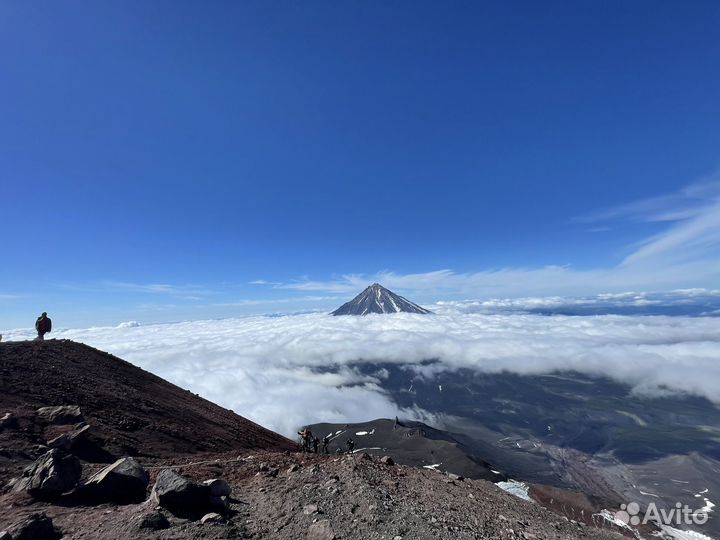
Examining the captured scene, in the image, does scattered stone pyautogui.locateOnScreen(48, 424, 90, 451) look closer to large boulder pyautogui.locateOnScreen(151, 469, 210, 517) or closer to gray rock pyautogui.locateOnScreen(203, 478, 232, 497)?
large boulder pyautogui.locateOnScreen(151, 469, 210, 517)

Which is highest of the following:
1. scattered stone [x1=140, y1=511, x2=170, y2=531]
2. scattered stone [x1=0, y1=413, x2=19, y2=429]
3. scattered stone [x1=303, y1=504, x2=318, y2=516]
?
scattered stone [x1=0, y1=413, x2=19, y2=429]

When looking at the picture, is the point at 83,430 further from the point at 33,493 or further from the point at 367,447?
the point at 367,447

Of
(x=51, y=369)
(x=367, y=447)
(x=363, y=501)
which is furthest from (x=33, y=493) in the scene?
(x=367, y=447)

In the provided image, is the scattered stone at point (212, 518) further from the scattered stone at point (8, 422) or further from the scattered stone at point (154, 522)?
the scattered stone at point (8, 422)

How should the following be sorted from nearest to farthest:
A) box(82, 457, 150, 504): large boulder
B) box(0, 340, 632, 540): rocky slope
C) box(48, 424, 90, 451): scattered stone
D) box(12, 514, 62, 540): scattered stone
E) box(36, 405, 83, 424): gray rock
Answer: box(12, 514, 62, 540): scattered stone → box(0, 340, 632, 540): rocky slope → box(82, 457, 150, 504): large boulder → box(48, 424, 90, 451): scattered stone → box(36, 405, 83, 424): gray rock

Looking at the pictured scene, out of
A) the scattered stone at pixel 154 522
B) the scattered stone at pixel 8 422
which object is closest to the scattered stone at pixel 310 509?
the scattered stone at pixel 154 522

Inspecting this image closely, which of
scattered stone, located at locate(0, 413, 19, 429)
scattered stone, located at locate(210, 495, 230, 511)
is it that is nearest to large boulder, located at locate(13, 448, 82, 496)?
scattered stone, located at locate(210, 495, 230, 511)
